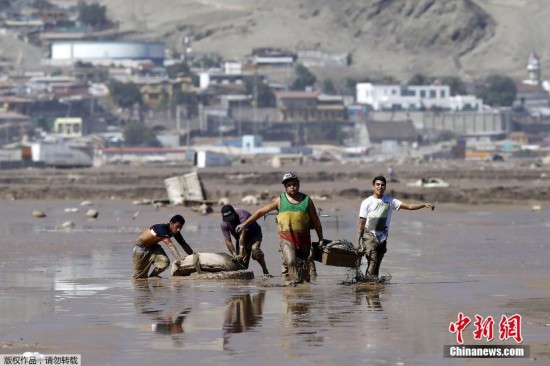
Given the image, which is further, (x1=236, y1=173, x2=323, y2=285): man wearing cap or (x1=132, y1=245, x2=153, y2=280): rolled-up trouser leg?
(x1=132, y1=245, x2=153, y2=280): rolled-up trouser leg

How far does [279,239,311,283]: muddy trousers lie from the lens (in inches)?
803

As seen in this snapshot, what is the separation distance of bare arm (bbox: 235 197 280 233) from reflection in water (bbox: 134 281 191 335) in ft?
3.89

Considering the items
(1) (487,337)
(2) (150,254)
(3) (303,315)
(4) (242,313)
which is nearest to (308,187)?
(2) (150,254)

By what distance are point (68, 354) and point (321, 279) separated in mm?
7764

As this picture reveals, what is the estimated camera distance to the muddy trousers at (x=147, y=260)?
22172mm

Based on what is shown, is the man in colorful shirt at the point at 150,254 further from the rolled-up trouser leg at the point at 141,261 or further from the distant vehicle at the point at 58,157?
the distant vehicle at the point at 58,157

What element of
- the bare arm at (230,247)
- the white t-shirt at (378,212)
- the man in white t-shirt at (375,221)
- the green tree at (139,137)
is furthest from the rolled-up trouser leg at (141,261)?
the green tree at (139,137)

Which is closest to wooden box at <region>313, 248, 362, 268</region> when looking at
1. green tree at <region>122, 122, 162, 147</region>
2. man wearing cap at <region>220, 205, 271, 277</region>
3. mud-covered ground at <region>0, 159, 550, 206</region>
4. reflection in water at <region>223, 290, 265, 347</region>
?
reflection in water at <region>223, 290, 265, 347</region>

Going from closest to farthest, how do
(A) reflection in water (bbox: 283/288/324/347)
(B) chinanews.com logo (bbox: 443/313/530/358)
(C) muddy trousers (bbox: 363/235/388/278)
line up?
(B) chinanews.com logo (bbox: 443/313/530/358)
(A) reflection in water (bbox: 283/288/324/347)
(C) muddy trousers (bbox: 363/235/388/278)

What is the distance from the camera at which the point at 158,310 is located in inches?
718

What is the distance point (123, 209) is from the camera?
48.5 meters

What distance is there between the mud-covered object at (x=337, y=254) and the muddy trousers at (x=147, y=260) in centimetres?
235

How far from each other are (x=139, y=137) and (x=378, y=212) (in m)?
154

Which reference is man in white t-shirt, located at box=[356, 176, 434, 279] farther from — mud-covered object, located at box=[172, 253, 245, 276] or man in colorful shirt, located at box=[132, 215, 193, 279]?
man in colorful shirt, located at box=[132, 215, 193, 279]
